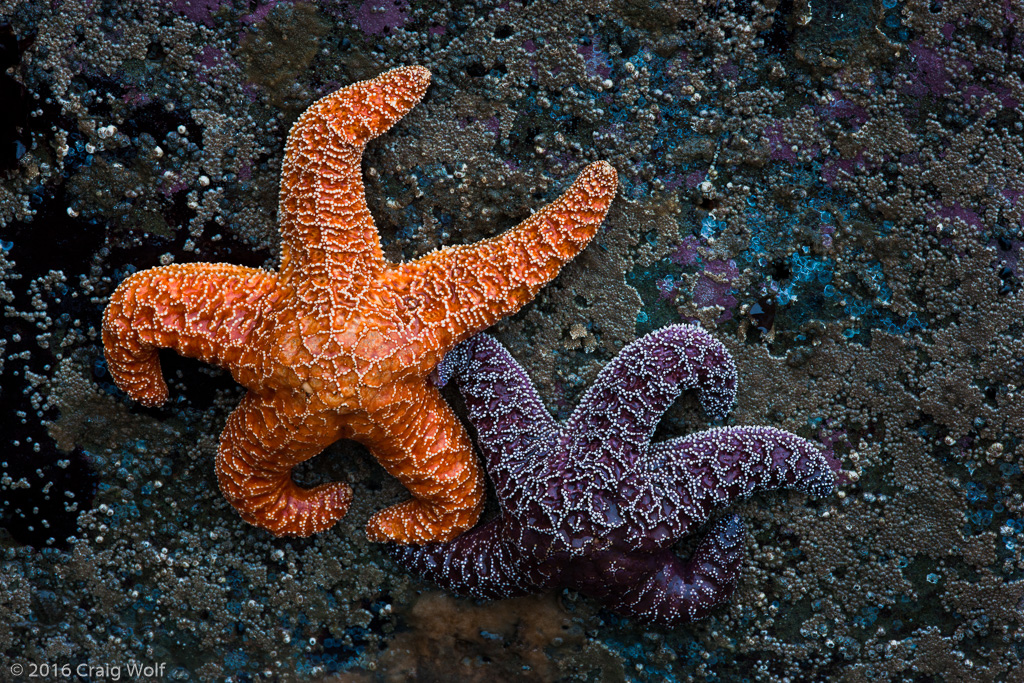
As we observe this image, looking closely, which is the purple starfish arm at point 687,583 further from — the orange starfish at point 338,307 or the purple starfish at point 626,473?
the orange starfish at point 338,307

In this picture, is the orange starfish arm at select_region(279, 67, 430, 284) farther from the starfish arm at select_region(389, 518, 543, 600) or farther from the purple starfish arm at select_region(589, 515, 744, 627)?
the purple starfish arm at select_region(589, 515, 744, 627)

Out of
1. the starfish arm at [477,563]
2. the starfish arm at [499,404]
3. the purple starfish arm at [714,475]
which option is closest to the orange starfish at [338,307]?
the starfish arm at [499,404]

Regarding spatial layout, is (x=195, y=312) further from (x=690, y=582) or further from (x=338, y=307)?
(x=690, y=582)

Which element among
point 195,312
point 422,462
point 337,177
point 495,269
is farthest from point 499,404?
point 195,312

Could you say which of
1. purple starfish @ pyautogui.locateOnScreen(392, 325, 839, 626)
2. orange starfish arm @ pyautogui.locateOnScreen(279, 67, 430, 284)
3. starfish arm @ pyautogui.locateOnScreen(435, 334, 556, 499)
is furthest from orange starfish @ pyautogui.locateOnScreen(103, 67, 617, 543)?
purple starfish @ pyautogui.locateOnScreen(392, 325, 839, 626)

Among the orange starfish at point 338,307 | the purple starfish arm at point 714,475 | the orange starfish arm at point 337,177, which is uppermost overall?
the orange starfish arm at point 337,177
